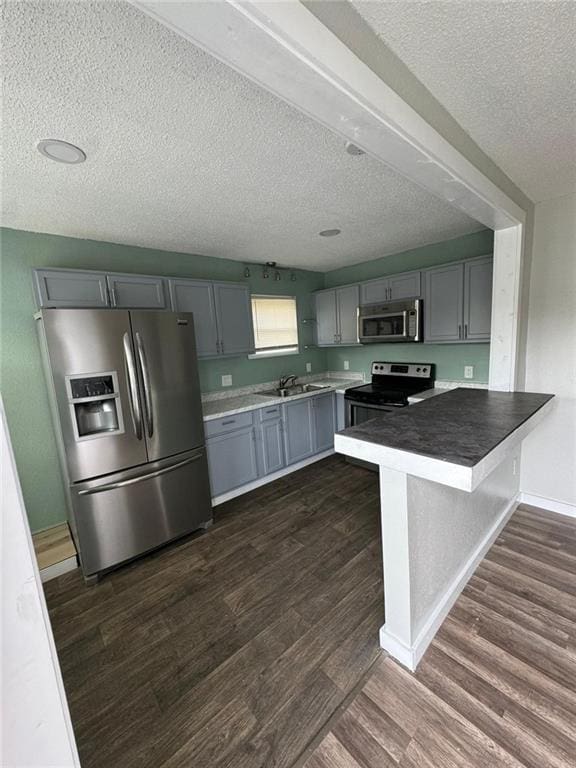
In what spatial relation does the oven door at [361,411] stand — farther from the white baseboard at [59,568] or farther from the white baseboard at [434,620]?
the white baseboard at [59,568]

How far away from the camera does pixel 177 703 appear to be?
4.68 feet

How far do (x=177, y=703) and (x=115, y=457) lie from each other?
1.39 meters

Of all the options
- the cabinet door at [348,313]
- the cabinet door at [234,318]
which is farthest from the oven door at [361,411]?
the cabinet door at [234,318]

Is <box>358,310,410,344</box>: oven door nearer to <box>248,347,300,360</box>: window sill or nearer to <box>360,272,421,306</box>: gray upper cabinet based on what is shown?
<box>360,272,421,306</box>: gray upper cabinet

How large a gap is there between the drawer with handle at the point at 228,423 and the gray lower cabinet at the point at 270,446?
171mm

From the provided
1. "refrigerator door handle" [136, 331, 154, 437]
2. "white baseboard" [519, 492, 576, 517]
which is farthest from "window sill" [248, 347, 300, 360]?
"white baseboard" [519, 492, 576, 517]

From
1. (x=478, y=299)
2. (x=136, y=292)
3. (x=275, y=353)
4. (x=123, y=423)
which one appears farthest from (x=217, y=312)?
(x=478, y=299)

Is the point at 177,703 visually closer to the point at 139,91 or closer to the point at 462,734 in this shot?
the point at 462,734

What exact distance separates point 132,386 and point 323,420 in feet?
7.59

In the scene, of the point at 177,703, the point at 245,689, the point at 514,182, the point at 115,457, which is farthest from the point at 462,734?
the point at 514,182

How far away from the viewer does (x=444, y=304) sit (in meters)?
3.10

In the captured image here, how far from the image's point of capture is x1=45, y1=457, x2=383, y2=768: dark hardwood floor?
130cm

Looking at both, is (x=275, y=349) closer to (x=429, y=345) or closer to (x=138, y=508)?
(x=429, y=345)

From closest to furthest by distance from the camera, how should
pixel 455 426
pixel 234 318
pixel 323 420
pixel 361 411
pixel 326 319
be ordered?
pixel 455 426 → pixel 234 318 → pixel 361 411 → pixel 323 420 → pixel 326 319
